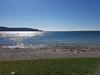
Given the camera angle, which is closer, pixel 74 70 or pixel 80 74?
pixel 80 74

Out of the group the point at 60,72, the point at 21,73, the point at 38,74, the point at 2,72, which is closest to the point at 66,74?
the point at 60,72

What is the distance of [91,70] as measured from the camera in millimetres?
17641

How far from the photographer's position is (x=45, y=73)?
1670 cm

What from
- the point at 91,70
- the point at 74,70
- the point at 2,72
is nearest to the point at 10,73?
the point at 2,72

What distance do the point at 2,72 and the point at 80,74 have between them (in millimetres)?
6054

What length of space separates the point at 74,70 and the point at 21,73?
13.8 ft

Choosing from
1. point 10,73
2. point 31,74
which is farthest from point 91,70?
point 10,73

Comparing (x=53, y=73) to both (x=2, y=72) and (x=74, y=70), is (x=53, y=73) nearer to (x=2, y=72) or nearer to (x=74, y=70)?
(x=74, y=70)

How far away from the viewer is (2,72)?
56.5 feet

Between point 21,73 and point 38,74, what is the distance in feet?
4.44

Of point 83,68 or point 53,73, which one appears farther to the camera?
point 83,68

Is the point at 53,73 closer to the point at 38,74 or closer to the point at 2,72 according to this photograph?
the point at 38,74

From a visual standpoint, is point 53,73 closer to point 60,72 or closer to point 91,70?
point 60,72

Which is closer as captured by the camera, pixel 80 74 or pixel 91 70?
pixel 80 74
